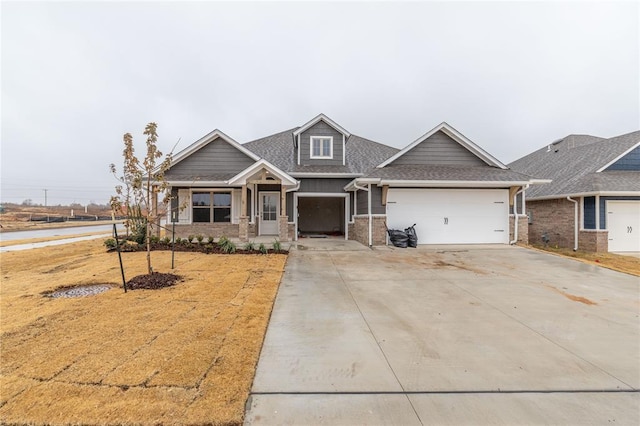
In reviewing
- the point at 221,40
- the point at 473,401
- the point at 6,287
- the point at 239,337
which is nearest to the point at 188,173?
the point at 221,40

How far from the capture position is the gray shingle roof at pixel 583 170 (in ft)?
40.7

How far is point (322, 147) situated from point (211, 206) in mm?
6847

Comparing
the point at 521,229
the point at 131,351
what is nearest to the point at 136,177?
the point at 131,351

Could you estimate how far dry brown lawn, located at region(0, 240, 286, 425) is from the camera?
228cm

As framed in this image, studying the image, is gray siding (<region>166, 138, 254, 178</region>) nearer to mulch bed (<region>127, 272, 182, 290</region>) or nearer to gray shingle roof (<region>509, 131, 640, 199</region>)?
mulch bed (<region>127, 272, 182, 290</region>)

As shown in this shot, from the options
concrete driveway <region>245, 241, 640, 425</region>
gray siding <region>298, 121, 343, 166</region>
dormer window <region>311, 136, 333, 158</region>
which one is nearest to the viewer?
concrete driveway <region>245, 241, 640, 425</region>

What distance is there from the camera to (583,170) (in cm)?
1405

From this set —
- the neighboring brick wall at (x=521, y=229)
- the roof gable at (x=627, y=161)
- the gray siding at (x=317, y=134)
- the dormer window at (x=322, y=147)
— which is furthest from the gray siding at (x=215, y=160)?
the roof gable at (x=627, y=161)

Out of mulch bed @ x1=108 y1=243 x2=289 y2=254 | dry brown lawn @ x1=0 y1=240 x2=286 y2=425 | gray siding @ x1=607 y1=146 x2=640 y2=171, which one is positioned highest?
gray siding @ x1=607 y1=146 x2=640 y2=171

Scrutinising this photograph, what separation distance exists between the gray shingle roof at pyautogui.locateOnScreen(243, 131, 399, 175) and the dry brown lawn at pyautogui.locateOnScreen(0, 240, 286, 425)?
30.4ft

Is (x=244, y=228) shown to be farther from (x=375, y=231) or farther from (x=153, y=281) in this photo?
(x=153, y=281)

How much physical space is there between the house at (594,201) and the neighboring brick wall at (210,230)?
16529 millimetres

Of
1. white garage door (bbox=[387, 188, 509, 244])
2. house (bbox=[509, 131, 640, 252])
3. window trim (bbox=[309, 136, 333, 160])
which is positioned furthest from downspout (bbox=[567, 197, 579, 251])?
window trim (bbox=[309, 136, 333, 160])

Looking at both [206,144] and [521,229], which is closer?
[521,229]
